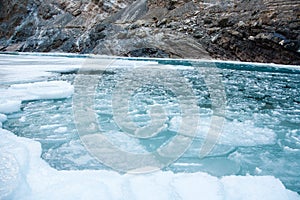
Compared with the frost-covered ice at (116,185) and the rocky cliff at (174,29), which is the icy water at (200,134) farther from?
the rocky cliff at (174,29)

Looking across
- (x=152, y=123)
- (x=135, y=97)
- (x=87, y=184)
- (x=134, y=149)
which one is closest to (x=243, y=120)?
(x=152, y=123)

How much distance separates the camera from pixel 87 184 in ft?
5.96

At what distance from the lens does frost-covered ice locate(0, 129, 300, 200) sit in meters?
1.68

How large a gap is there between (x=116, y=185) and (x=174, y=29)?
2466cm

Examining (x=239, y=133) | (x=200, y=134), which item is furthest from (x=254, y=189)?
(x=239, y=133)

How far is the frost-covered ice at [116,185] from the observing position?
5.50 feet

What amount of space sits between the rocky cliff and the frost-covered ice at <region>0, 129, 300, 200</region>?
20387 millimetres

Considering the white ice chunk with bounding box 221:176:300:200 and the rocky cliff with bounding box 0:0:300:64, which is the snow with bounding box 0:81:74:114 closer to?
the white ice chunk with bounding box 221:176:300:200

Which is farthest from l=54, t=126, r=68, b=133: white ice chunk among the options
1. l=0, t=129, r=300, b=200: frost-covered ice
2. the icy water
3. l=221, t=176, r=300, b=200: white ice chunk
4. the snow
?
l=221, t=176, r=300, b=200: white ice chunk

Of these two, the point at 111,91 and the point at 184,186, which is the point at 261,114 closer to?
the point at 184,186

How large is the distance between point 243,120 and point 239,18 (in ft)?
68.3

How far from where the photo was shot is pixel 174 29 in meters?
25.2

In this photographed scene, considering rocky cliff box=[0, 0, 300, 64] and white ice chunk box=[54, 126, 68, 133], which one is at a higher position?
white ice chunk box=[54, 126, 68, 133]

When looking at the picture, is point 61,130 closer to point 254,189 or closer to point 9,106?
point 9,106
